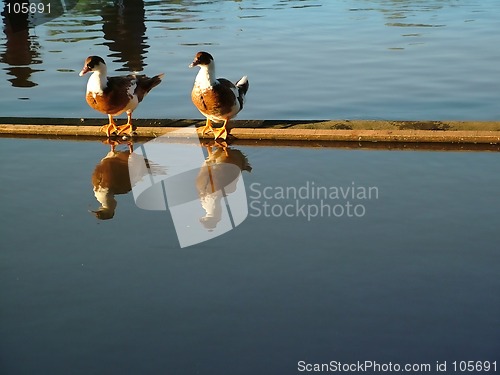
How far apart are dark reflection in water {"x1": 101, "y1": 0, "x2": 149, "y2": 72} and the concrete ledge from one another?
4.00 m

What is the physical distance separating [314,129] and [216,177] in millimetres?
1471

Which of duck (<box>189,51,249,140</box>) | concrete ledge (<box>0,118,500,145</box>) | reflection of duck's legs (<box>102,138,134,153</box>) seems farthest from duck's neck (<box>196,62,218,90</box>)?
reflection of duck's legs (<box>102,138,134,153</box>)

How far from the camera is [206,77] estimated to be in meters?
8.73

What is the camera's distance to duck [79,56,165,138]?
8.93m

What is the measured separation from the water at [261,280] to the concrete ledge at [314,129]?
73 centimetres

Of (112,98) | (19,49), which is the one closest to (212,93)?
(112,98)

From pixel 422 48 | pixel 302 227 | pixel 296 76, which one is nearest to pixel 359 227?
pixel 302 227

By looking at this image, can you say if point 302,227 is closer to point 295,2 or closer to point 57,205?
point 57,205

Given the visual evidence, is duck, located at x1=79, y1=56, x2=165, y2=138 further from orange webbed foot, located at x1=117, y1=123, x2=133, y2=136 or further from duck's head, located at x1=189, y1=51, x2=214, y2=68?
duck's head, located at x1=189, y1=51, x2=214, y2=68

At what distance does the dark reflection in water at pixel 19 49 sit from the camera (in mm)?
13109

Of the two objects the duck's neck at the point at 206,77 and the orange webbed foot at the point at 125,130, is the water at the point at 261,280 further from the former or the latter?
the orange webbed foot at the point at 125,130

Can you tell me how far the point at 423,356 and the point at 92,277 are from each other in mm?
2300

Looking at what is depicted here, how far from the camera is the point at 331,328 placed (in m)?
5.00

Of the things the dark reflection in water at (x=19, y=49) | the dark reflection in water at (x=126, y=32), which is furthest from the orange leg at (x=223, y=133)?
the dark reflection in water at (x=126, y=32)
